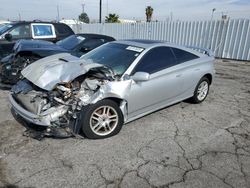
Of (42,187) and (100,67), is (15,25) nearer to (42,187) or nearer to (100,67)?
(100,67)

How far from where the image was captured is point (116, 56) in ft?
14.0

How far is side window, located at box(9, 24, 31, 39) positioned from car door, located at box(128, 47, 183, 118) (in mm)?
6260

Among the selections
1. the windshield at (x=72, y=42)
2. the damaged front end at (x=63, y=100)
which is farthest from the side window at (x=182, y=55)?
the windshield at (x=72, y=42)

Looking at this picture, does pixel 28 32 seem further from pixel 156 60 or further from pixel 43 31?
pixel 156 60

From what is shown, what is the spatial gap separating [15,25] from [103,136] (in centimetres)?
687

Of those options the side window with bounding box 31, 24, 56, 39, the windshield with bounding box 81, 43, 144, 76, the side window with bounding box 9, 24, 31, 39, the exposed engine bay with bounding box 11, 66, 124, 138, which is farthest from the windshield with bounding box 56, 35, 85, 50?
the exposed engine bay with bounding box 11, 66, 124, 138

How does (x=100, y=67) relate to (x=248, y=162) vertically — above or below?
above

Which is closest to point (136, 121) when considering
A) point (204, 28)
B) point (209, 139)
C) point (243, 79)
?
point (209, 139)

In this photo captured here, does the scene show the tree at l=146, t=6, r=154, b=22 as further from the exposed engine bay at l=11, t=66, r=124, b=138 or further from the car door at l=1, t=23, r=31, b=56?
the exposed engine bay at l=11, t=66, r=124, b=138

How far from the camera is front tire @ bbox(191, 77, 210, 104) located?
521 cm

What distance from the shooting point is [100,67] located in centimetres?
360

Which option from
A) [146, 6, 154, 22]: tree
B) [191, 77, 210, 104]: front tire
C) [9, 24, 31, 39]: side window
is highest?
[146, 6, 154, 22]: tree

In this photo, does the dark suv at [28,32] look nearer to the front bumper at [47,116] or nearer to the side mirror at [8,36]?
the side mirror at [8,36]

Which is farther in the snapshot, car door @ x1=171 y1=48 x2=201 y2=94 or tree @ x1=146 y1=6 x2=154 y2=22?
tree @ x1=146 y1=6 x2=154 y2=22
